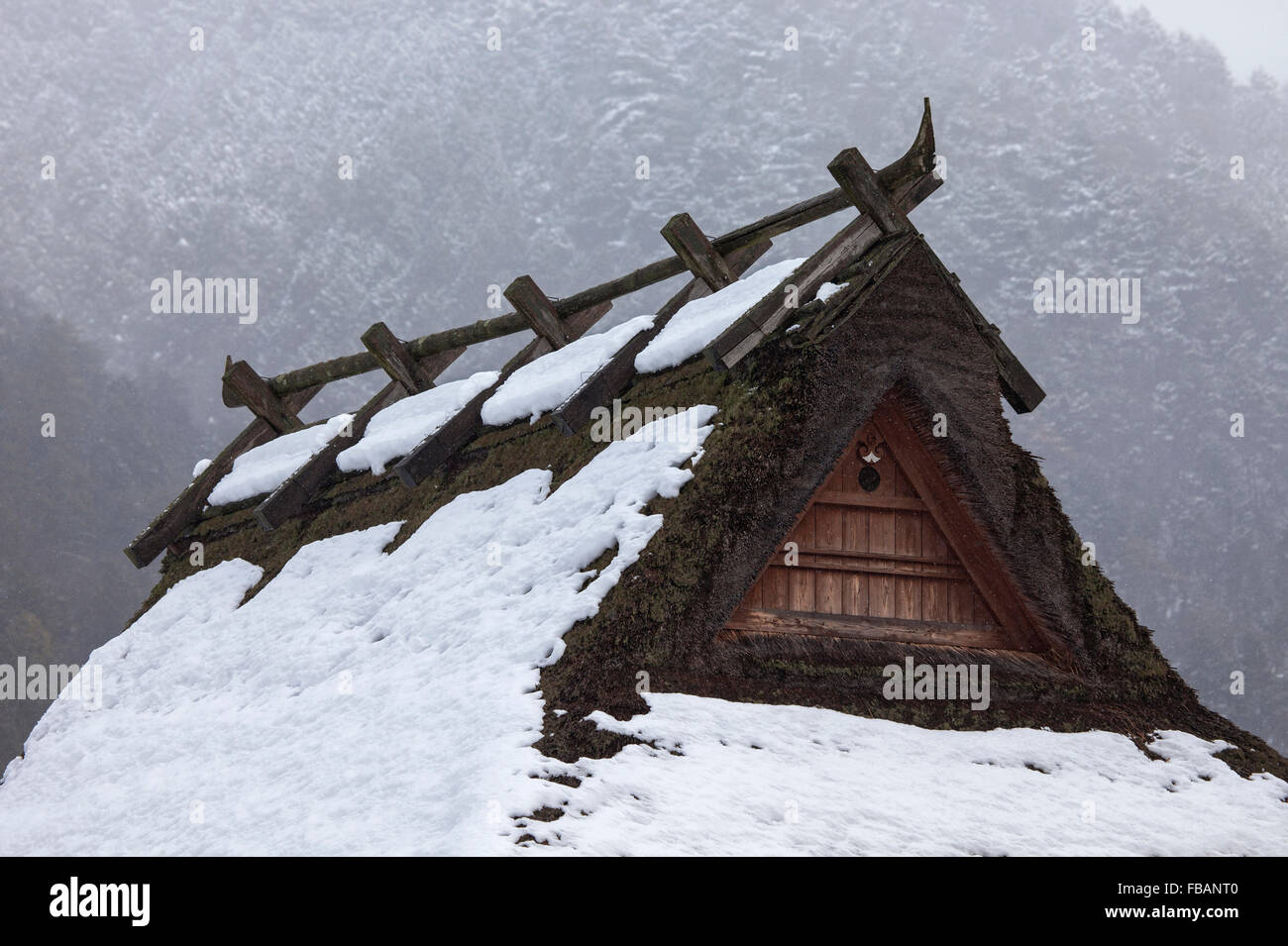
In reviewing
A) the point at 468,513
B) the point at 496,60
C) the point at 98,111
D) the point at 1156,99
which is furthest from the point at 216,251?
the point at 468,513

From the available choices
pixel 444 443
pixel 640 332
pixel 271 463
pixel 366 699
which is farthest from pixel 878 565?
pixel 271 463

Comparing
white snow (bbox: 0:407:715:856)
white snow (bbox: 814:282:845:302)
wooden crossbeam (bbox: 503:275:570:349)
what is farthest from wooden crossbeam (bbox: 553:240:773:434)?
wooden crossbeam (bbox: 503:275:570:349)

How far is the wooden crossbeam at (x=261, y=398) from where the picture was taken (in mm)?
11953


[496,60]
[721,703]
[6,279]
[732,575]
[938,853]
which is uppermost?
[496,60]

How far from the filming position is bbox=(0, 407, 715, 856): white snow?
243 inches

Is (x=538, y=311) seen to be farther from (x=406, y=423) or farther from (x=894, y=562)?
(x=894, y=562)

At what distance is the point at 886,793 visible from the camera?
250 inches

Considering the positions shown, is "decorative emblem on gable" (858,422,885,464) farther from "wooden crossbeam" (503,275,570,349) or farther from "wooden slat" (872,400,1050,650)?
"wooden crossbeam" (503,275,570,349)

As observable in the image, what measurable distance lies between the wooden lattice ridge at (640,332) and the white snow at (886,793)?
2100 mm

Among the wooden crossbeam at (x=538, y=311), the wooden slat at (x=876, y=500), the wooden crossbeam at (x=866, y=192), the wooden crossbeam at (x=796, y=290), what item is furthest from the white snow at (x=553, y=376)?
the wooden slat at (x=876, y=500)

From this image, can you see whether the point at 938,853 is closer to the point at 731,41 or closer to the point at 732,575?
the point at 732,575

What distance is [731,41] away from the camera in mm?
93438

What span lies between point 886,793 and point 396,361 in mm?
5850

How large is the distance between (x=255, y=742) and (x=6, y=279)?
213 feet
